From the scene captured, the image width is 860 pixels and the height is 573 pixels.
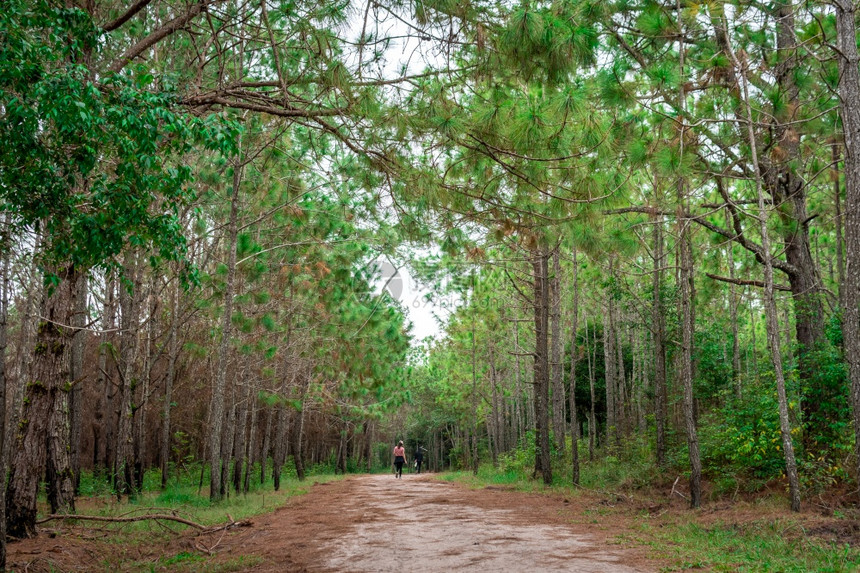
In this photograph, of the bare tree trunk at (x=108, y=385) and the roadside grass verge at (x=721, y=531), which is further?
the bare tree trunk at (x=108, y=385)

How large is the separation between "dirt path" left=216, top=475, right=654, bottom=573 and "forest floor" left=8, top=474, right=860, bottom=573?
15 millimetres

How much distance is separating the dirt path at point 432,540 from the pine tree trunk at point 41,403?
244cm

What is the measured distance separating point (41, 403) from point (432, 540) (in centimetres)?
534

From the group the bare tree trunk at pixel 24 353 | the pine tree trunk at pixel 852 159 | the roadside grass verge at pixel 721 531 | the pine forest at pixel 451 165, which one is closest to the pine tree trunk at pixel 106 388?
the pine forest at pixel 451 165

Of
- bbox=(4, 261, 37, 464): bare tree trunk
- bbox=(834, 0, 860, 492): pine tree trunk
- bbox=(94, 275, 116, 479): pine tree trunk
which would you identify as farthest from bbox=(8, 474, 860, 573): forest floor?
bbox=(94, 275, 116, 479): pine tree trunk

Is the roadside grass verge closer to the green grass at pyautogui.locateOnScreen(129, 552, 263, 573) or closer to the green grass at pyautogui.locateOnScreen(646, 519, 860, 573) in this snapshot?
the green grass at pyautogui.locateOnScreen(646, 519, 860, 573)

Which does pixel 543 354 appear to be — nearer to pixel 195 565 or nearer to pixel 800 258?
pixel 800 258

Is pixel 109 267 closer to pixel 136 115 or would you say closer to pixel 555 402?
pixel 136 115

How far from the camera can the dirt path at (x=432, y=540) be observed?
6.00 m

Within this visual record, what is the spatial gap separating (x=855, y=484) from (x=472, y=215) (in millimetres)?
7125

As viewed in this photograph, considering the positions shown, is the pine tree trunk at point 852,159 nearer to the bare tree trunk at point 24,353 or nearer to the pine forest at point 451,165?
the pine forest at point 451,165

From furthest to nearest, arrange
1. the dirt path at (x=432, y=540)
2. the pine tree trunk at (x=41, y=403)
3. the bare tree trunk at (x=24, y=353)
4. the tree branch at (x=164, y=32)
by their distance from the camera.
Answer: the bare tree trunk at (x=24, y=353)
the pine tree trunk at (x=41, y=403)
the tree branch at (x=164, y=32)
the dirt path at (x=432, y=540)

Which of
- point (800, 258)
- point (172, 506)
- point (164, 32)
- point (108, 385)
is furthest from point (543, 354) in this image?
point (108, 385)

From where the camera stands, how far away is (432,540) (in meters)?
7.57
